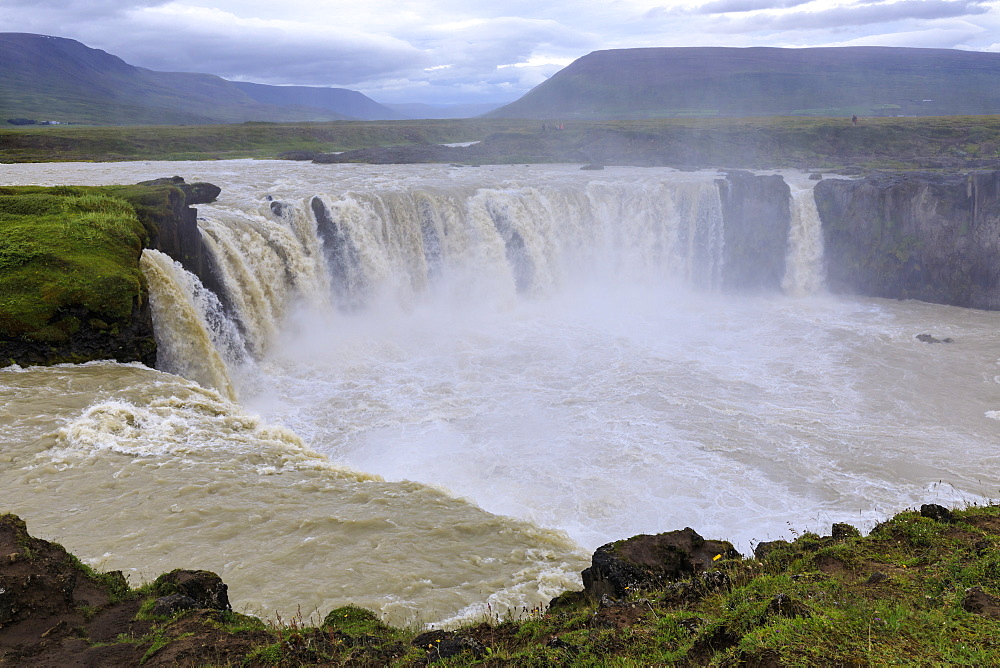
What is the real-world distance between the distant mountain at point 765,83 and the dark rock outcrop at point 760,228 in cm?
9729

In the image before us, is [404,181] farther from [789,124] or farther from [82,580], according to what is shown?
[789,124]

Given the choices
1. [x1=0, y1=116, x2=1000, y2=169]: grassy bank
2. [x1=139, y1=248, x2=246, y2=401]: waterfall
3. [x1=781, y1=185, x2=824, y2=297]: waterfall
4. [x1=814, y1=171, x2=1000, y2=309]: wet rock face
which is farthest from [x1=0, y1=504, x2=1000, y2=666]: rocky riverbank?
[x1=0, y1=116, x2=1000, y2=169]: grassy bank

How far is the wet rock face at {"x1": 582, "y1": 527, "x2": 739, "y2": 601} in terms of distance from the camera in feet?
26.7

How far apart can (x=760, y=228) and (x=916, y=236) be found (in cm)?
792

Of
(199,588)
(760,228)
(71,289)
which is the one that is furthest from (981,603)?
(760,228)

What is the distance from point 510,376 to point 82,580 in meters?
16.1

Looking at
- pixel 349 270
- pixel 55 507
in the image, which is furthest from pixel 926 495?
pixel 349 270

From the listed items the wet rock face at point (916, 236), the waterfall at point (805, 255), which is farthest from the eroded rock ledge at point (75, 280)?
the wet rock face at point (916, 236)

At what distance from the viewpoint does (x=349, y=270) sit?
93.4 ft

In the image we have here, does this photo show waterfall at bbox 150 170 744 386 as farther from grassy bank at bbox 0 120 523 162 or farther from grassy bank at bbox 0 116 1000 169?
grassy bank at bbox 0 120 523 162

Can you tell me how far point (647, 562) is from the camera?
8.52 metres

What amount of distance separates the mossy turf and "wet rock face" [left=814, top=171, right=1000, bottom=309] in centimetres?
3464

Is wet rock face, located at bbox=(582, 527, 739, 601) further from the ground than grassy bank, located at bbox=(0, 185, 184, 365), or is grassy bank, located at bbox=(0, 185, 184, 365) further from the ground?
grassy bank, located at bbox=(0, 185, 184, 365)

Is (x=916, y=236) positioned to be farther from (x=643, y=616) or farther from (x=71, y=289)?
(x=71, y=289)
